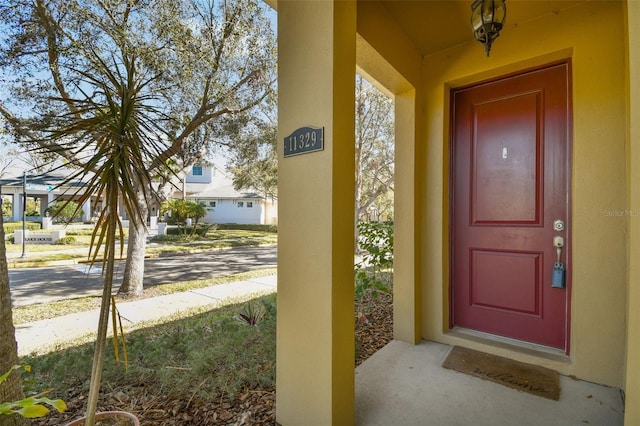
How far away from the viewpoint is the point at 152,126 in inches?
60.6

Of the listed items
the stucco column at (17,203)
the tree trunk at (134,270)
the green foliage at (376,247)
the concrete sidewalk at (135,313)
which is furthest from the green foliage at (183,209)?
the green foliage at (376,247)

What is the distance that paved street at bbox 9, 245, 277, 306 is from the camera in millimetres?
4949

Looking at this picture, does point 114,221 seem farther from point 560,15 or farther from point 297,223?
point 560,15

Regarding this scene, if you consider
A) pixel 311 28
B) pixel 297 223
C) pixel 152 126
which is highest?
pixel 311 28

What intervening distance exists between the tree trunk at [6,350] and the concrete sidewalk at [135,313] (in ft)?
6.06

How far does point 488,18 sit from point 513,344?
2.51 m

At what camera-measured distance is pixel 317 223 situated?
1595 millimetres

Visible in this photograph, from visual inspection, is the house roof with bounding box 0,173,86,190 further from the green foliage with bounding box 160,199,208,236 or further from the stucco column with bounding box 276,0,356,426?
the green foliage with bounding box 160,199,208,236

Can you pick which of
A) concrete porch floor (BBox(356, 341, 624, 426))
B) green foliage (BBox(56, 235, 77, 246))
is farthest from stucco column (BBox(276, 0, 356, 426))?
green foliage (BBox(56, 235, 77, 246))

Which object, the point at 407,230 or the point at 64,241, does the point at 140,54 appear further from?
the point at 64,241

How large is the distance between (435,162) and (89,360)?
3.49 m

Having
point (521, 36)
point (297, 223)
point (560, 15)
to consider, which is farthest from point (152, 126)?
point (560, 15)

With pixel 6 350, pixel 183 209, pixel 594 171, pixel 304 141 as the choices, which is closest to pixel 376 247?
pixel 594 171

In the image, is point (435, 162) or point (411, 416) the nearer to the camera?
point (411, 416)
